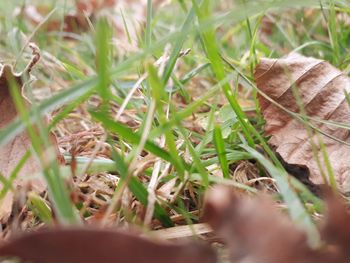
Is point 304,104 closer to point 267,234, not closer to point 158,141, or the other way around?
point 158,141

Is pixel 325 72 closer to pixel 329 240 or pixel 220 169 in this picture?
pixel 220 169

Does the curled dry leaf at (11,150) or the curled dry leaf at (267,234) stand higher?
the curled dry leaf at (11,150)

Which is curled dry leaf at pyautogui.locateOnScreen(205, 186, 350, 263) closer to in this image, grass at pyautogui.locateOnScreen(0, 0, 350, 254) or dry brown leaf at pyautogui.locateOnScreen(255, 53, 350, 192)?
grass at pyautogui.locateOnScreen(0, 0, 350, 254)

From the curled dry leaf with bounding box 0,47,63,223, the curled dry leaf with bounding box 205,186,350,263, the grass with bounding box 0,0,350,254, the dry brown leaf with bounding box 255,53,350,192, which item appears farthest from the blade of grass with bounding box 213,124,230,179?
the curled dry leaf with bounding box 205,186,350,263

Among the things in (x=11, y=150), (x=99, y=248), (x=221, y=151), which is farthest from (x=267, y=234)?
(x=11, y=150)

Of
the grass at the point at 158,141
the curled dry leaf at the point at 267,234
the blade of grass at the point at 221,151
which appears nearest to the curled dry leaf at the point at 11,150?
the grass at the point at 158,141

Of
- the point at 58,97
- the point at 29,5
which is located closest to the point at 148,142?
the point at 58,97

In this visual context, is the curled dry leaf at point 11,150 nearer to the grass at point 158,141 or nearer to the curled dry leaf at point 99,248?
the grass at point 158,141
